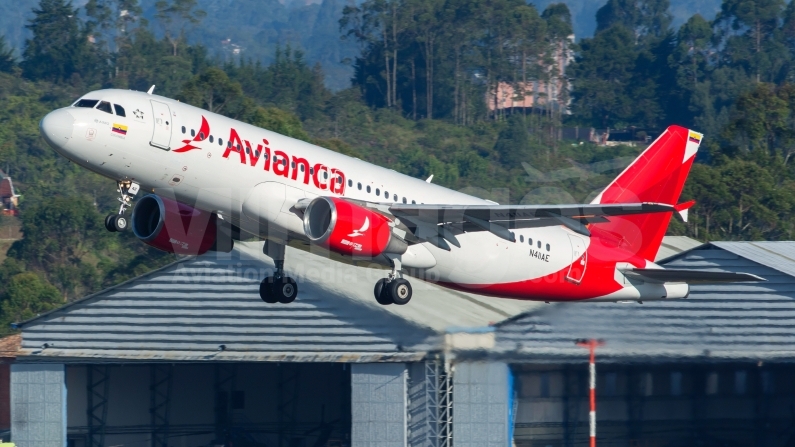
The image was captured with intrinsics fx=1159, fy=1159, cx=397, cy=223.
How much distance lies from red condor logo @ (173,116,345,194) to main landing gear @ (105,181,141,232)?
1.63 m

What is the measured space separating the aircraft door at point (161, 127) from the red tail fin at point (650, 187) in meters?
15.5

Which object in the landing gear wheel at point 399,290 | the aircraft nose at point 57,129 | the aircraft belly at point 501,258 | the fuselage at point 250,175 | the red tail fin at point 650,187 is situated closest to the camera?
the aircraft nose at point 57,129

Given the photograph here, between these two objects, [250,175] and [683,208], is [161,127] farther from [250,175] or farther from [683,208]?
[683,208]

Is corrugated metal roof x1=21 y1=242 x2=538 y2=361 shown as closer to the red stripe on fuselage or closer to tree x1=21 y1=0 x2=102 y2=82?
the red stripe on fuselage

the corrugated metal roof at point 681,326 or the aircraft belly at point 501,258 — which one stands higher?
the aircraft belly at point 501,258

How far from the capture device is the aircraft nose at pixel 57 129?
91.9ft

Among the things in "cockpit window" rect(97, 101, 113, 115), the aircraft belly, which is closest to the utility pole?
the aircraft belly

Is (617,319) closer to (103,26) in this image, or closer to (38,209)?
(38,209)

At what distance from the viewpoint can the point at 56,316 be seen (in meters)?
43.3

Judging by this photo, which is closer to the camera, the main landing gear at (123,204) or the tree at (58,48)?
the main landing gear at (123,204)

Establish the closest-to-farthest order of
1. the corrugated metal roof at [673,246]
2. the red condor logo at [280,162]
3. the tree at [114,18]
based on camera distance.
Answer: the red condor logo at [280,162] → the corrugated metal roof at [673,246] → the tree at [114,18]

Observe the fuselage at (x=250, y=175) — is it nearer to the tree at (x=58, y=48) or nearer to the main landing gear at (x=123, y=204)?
the main landing gear at (x=123, y=204)

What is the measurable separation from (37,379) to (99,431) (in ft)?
19.5

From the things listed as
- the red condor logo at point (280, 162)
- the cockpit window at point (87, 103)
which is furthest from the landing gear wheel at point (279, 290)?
the cockpit window at point (87, 103)
